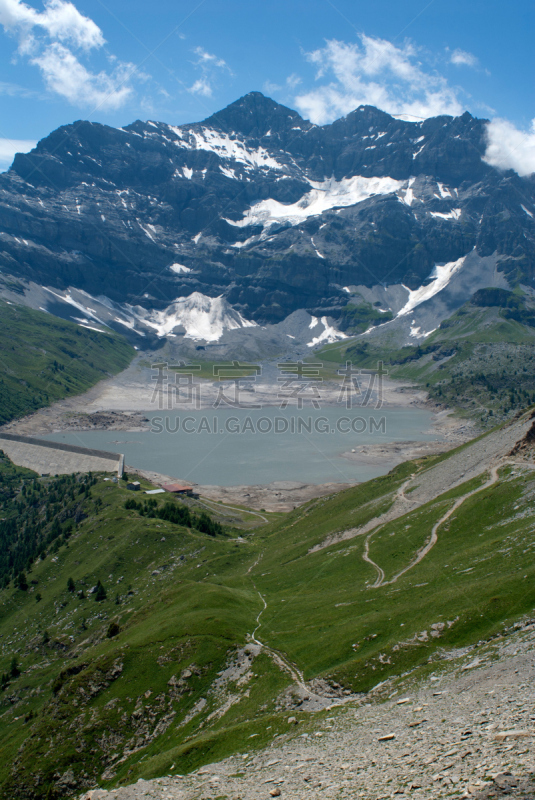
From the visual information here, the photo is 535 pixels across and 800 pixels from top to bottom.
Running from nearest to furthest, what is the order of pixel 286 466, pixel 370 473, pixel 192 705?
pixel 192 705, pixel 370 473, pixel 286 466

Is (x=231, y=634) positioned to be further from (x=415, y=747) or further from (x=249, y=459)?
(x=249, y=459)

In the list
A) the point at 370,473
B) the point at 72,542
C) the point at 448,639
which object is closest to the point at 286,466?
the point at 370,473

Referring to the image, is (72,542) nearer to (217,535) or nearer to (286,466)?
(217,535)

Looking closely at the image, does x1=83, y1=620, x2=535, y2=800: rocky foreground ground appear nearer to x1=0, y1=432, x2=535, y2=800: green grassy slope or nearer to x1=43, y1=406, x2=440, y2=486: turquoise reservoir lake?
x1=0, y1=432, x2=535, y2=800: green grassy slope


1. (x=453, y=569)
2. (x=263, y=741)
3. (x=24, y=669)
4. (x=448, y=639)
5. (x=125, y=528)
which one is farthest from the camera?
(x=125, y=528)

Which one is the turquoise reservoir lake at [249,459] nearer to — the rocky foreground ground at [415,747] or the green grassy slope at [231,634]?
the green grassy slope at [231,634]

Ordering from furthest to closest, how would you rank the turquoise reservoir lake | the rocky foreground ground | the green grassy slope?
the turquoise reservoir lake
the green grassy slope
the rocky foreground ground

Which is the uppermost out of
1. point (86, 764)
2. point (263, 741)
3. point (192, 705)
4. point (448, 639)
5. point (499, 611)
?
point (499, 611)

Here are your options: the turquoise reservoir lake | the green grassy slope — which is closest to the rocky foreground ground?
the green grassy slope

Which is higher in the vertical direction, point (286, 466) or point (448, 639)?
point (448, 639)
